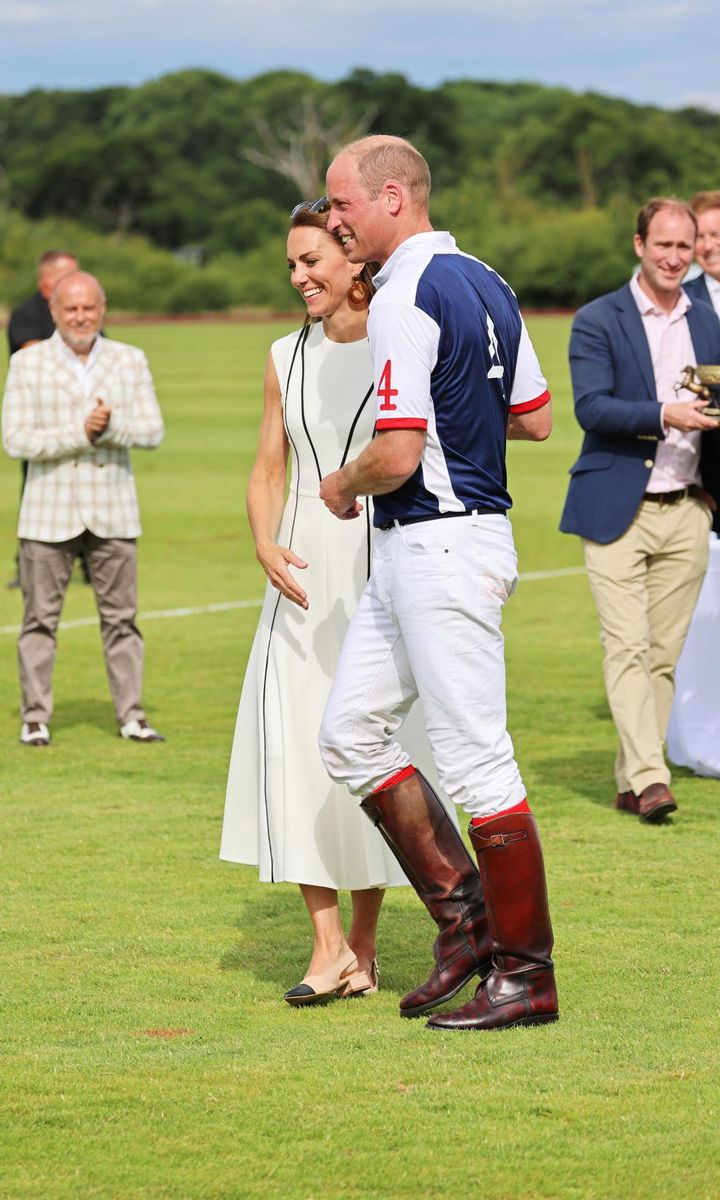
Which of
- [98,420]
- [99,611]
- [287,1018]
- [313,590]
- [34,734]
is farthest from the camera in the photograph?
Answer: [99,611]

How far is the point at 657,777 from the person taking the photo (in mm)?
7594

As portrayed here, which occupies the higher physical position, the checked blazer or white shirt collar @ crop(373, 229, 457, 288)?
white shirt collar @ crop(373, 229, 457, 288)

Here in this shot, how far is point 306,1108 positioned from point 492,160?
410 ft

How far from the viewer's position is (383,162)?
4598mm

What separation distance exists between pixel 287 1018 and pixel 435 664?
1.11 metres

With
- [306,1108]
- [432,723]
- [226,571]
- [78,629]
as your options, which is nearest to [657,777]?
[432,723]

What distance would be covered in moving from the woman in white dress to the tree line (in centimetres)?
7373

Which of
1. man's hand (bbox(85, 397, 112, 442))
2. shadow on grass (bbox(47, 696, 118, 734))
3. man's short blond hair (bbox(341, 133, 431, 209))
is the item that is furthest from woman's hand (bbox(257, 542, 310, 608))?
shadow on grass (bbox(47, 696, 118, 734))

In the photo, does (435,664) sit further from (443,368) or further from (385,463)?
(443,368)

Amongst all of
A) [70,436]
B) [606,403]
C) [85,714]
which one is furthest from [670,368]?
[85,714]

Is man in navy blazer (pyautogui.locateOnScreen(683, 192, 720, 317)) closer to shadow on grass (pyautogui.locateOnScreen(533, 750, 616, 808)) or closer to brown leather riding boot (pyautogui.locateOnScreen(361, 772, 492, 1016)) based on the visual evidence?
shadow on grass (pyautogui.locateOnScreen(533, 750, 616, 808))

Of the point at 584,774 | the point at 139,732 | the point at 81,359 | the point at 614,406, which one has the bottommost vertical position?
the point at 139,732

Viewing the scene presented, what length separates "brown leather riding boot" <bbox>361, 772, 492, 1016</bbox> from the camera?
16.0 feet

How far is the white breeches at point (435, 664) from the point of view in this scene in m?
4.62
